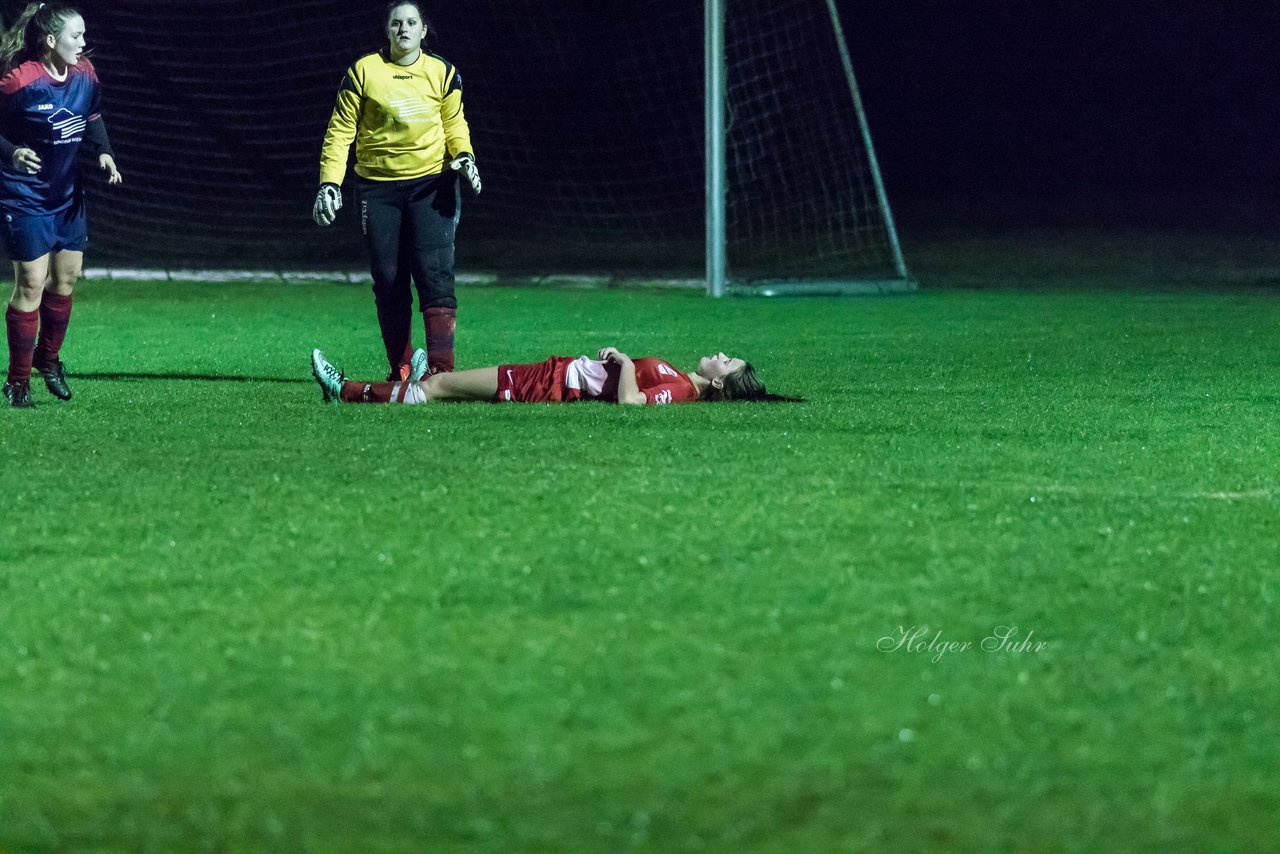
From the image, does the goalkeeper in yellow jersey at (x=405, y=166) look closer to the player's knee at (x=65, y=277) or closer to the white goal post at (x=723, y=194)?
the player's knee at (x=65, y=277)

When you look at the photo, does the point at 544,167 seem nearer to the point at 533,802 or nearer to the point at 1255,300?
the point at 1255,300

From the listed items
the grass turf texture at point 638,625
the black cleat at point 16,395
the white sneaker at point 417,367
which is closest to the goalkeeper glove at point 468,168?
the white sneaker at point 417,367

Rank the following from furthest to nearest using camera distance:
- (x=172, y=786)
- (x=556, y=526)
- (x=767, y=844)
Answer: (x=556, y=526), (x=172, y=786), (x=767, y=844)

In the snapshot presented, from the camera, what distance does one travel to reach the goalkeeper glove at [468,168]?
8.27m

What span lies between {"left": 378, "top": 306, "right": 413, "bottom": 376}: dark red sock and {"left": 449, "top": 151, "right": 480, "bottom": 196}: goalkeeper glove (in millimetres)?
700

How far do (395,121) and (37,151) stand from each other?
1.55 m

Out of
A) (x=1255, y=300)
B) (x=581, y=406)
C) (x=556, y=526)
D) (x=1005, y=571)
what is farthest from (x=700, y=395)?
(x=1255, y=300)

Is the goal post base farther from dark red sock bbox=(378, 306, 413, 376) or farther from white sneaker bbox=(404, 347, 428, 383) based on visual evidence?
white sneaker bbox=(404, 347, 428, 383)

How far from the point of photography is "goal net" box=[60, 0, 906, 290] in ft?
58.0

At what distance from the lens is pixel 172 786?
3004 mm

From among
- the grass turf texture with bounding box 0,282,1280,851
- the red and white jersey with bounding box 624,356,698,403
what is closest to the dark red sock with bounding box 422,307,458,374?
the grass turf texture with bounding box 0,282,1280,851

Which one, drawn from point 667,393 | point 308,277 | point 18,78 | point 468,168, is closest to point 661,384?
point 667,393

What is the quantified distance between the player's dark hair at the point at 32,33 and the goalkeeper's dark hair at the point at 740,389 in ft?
10.4

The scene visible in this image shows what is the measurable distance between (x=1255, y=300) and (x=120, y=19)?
13.2 meters
